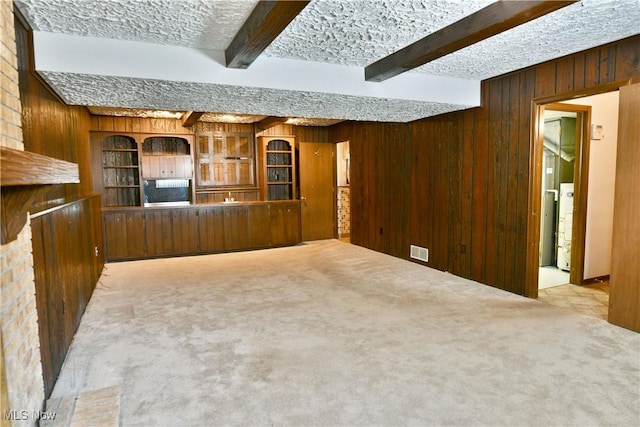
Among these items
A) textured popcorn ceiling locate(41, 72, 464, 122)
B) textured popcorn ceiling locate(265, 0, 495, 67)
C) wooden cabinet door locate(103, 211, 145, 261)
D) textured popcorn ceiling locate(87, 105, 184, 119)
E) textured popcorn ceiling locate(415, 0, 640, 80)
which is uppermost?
textured popcorn ceiling locate(87, 105, 184, 119)

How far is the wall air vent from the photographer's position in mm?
5414

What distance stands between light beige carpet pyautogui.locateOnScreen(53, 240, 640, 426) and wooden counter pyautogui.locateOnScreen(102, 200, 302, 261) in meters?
1.75

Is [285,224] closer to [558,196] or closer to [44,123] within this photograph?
[558,196]

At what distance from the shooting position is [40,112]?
9.05 ft

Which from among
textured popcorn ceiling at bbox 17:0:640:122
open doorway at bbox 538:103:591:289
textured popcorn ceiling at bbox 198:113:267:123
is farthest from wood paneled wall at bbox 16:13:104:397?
open doorway at bbox 538:103:591:289

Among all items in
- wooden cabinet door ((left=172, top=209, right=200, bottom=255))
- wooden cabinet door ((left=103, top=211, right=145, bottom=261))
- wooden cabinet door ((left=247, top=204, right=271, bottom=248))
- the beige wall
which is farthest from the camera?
wooden cabinet door ((left=247, top=204, right=271, bottom=248))

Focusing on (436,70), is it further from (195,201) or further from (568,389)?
(195,201)

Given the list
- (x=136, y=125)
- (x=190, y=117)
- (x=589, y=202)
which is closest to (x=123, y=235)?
(x=136, y=125)

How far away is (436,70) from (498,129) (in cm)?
103

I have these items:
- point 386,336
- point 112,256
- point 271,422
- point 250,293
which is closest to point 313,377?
point 271,422

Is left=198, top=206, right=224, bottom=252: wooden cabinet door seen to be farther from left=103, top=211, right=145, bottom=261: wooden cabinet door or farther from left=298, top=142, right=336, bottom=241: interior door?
left=298, top=142, right=336, bottom=241: interior door

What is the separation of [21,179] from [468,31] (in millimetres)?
2574

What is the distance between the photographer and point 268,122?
657cm

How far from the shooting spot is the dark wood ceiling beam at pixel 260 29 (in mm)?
2083
